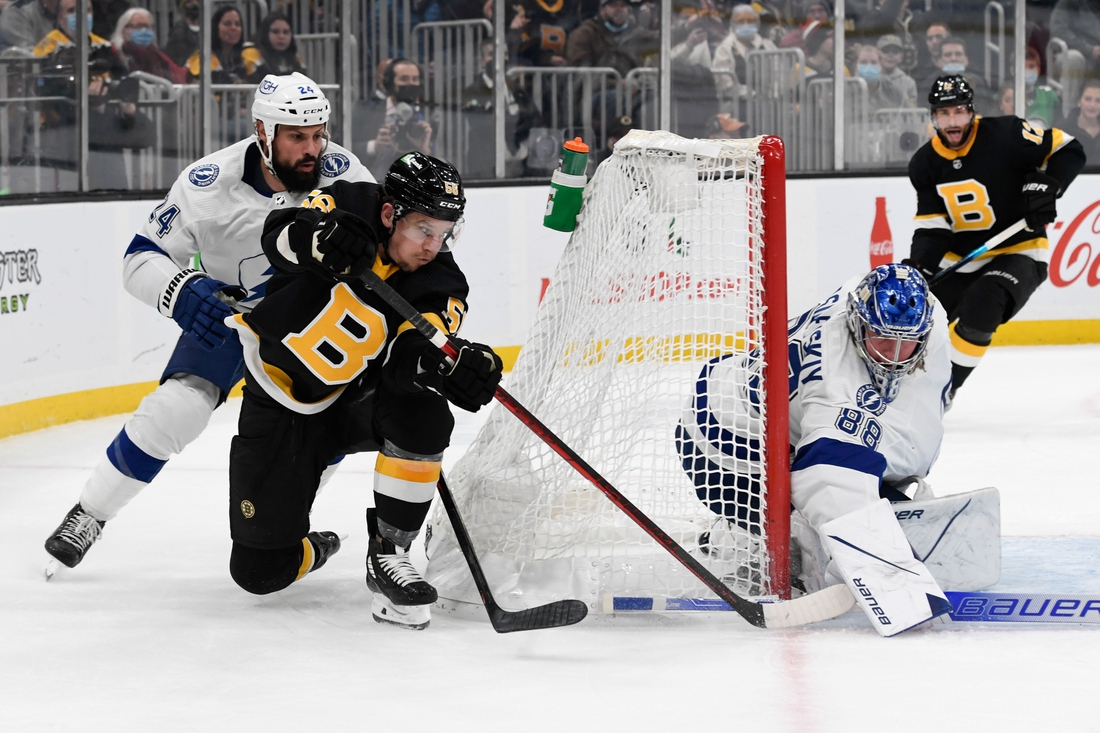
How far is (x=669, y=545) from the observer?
7.39 feet

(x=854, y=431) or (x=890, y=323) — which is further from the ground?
(x=890, y=323)

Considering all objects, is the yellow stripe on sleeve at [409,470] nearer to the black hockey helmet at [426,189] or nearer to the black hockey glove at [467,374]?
the black hockey glove at [467,374]

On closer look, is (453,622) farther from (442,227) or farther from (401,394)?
(442,227)

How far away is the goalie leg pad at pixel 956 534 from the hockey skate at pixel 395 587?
2.71 feet

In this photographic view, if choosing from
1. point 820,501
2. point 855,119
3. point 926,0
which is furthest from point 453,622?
point 926,0

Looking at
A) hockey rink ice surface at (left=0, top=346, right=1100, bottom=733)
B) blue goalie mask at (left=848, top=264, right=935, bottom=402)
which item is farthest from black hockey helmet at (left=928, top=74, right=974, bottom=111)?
blue goalie mask at (left=848, top=264, right=935, bottom=402)

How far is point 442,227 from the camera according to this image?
7.18ft

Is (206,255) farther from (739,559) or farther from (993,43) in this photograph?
(993,43)

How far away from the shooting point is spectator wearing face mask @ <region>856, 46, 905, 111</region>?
620cm

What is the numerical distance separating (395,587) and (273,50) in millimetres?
3691

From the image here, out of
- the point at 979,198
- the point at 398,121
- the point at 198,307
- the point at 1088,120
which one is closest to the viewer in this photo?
the point at 198,307

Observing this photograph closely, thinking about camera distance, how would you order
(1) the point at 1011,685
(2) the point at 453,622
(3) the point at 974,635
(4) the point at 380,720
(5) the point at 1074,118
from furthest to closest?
(5) the point at 1074,118 → (2) the point at 453,622 → (3) the point at 974,635 → (1) the point at 1011,685 → (4) the point at 380,720

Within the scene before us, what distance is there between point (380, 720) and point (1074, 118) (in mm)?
5745

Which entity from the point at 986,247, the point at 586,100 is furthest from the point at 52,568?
the point at 586,100
